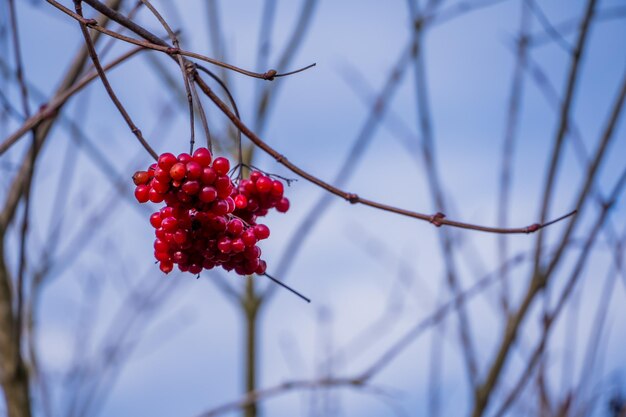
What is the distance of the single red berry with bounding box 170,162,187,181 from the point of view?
0.93 meters

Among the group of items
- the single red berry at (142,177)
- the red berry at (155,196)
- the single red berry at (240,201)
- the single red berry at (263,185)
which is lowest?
the red berry at (155,196)

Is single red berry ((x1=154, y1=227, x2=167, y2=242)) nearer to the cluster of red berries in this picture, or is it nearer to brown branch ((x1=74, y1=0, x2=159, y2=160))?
the cluster of red berries

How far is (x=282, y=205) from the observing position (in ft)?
4.06

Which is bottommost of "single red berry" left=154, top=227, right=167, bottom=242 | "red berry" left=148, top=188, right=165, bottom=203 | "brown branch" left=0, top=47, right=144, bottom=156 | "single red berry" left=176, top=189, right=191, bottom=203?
"single red berry" left=154, top=227, right=167, bottom=242

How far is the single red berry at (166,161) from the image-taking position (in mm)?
948

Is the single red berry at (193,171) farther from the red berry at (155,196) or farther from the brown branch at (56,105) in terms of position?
the brown branch at (56,105)

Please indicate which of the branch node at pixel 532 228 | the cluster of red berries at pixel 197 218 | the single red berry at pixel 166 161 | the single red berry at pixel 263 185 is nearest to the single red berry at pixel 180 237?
the cluster of red berries at pixel 197 218

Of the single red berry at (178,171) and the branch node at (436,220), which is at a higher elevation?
the single red berry at (178,171)

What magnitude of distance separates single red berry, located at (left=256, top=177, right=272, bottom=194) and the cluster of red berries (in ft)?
0.33

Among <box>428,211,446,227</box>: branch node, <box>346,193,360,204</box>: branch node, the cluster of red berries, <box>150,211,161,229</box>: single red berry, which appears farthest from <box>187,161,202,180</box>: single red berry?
<box>428,211,446,227</box>: branch node

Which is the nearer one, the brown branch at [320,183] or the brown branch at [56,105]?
the brown branch at [320,183]

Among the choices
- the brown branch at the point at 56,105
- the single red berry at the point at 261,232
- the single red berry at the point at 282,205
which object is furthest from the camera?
the brown branch at the point at 56,105

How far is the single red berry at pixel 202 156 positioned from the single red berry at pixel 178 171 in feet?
0.09

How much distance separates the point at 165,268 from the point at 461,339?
1.21 metres
